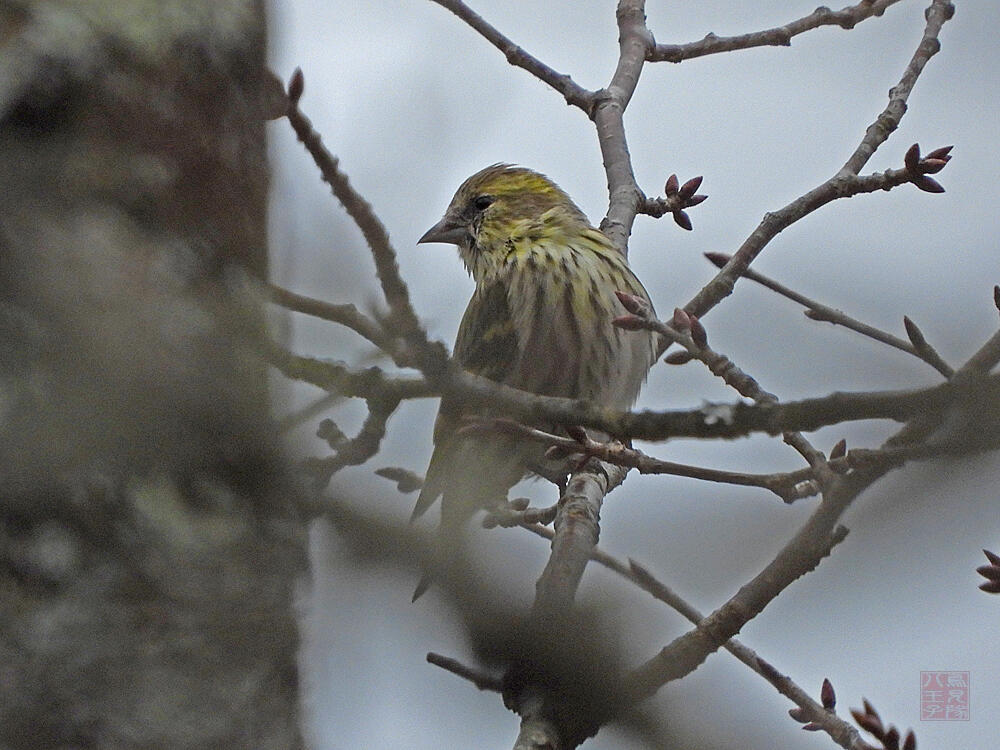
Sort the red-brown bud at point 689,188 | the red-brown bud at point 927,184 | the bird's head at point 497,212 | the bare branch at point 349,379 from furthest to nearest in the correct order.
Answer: the bird's head at point 497,212
the red-brown bud at point 689,188
the red-brown bud at point 927,184
the bare branch at point 349,379

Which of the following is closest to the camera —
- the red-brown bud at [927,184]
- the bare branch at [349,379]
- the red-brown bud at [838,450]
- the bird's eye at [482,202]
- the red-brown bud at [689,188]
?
the bare branch at [349,379]

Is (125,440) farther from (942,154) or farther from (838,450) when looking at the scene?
(942,154)

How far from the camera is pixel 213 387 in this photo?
118 cm

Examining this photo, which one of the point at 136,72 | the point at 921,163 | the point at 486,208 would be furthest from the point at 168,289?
the point at 486,208

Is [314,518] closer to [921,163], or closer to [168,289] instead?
[168,289]

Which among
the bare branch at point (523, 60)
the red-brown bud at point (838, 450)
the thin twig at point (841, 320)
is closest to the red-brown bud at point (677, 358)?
Answer: the thin twig at point (841, 320)

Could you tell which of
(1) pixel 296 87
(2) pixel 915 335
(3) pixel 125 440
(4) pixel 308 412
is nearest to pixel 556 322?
(2) pixel 915 335

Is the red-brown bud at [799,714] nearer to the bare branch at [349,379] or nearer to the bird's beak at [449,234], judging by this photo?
the bare branch at [349,379]

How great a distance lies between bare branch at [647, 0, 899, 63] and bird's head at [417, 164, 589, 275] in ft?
2.97

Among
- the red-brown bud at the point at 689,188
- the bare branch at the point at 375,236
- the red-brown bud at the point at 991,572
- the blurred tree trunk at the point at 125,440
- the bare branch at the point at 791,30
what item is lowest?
the blurred tree trunk at the point at 125,440

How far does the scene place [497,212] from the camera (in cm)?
525

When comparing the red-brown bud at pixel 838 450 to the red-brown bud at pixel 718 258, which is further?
the red-brown bud at pixel 718 258

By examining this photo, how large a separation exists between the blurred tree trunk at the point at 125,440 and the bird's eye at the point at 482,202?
3753 mm

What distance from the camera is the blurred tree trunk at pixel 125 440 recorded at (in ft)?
4.06
